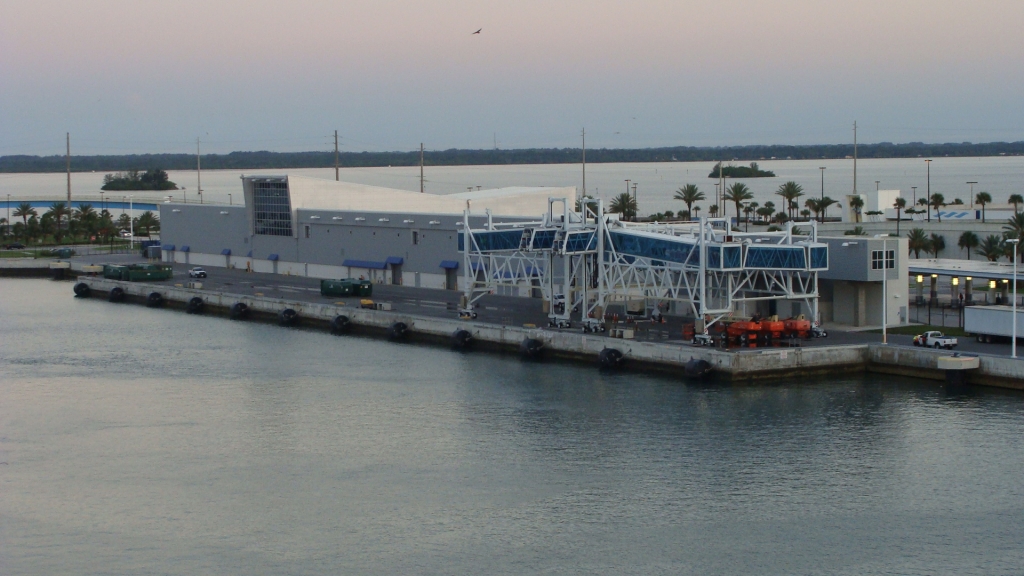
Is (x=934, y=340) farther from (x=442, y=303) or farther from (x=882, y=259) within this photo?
(x=442, y=303)

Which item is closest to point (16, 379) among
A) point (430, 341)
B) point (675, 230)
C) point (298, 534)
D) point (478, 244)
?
point (430, 341)

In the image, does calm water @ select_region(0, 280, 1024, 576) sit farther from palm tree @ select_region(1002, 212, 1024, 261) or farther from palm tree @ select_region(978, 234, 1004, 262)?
palm tree @ select_region(1002, 212, 1024, 261)

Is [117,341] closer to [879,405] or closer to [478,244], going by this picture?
[478,244]

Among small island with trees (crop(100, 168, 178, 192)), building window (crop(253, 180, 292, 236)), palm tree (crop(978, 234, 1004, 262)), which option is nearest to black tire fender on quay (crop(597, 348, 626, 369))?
palm tree (crop(978, 234, 1004, 262))

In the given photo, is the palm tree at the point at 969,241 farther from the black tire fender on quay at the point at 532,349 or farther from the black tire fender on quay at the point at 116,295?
the black tire fender on quay at the point at 116,295

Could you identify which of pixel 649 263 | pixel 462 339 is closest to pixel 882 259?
pixel 649 263
